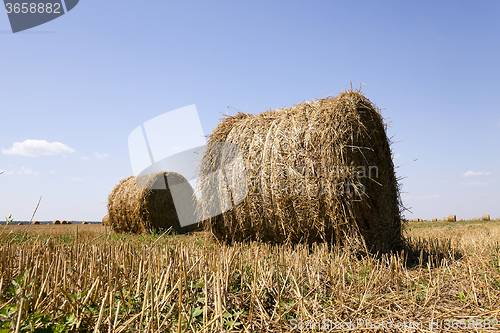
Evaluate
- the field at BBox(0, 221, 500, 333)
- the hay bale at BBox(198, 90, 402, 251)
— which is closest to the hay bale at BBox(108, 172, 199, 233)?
the hay bale at BBox(198, 90, 402, 251)

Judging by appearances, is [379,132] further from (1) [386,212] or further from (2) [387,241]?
(2) [387,241]

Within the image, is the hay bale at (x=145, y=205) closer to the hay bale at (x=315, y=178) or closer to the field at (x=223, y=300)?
the hay bale at (x=315, y=178)

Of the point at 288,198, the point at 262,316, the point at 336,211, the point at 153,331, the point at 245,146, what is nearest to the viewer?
the point at 153,331

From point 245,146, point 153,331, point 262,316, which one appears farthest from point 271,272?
point 245,146

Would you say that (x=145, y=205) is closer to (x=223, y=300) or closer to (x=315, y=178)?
(x=315, y=178)

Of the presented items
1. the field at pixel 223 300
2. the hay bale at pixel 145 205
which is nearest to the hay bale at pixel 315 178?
the field at pixel 223 300

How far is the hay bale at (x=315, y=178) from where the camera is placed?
4488mm

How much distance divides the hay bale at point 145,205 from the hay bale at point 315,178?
4.58 meters

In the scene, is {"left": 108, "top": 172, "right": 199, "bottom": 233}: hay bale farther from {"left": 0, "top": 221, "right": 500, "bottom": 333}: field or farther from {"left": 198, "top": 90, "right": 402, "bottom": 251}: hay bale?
{"left": 0, "top": 221, "right": 500, "bottom": 333}: field

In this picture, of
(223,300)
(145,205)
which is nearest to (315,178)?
(223,300)

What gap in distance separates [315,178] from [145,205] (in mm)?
6737

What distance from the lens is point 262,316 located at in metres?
2.26

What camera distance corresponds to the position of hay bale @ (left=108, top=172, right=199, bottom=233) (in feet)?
31.9

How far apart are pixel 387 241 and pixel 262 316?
360 centimetres
